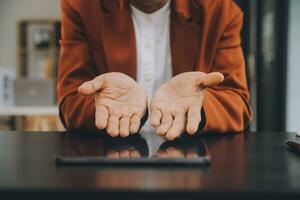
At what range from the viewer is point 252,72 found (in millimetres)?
2760

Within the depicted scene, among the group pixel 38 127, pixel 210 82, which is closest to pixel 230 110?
pixel 210 82

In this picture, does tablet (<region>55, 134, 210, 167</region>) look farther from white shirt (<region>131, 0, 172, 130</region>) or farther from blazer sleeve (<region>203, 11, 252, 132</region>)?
white shirt (<region>131, 0, 172, 130</region>)

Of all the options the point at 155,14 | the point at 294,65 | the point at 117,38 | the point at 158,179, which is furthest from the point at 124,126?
the point at 294,65

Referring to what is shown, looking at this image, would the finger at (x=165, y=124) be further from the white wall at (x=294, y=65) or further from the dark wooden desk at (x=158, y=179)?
the white wall at (x=294, y=65)

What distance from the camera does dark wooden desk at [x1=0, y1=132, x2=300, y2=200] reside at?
31 cm

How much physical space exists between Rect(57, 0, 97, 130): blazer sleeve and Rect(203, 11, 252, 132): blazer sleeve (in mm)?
217

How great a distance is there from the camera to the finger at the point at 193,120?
583 mm

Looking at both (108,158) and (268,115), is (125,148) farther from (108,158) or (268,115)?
(268,115)

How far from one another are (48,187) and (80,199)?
0.03 meters

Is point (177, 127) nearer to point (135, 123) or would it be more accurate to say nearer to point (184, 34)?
point (135, 123)

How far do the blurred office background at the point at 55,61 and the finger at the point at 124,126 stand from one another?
1.66 meters

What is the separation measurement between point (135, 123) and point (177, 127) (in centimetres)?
7

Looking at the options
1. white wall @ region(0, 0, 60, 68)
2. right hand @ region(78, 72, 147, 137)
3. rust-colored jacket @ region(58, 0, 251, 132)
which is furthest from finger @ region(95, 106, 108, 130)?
white wall @ region(0, 0, 60, 68)

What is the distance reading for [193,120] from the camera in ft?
1.96
